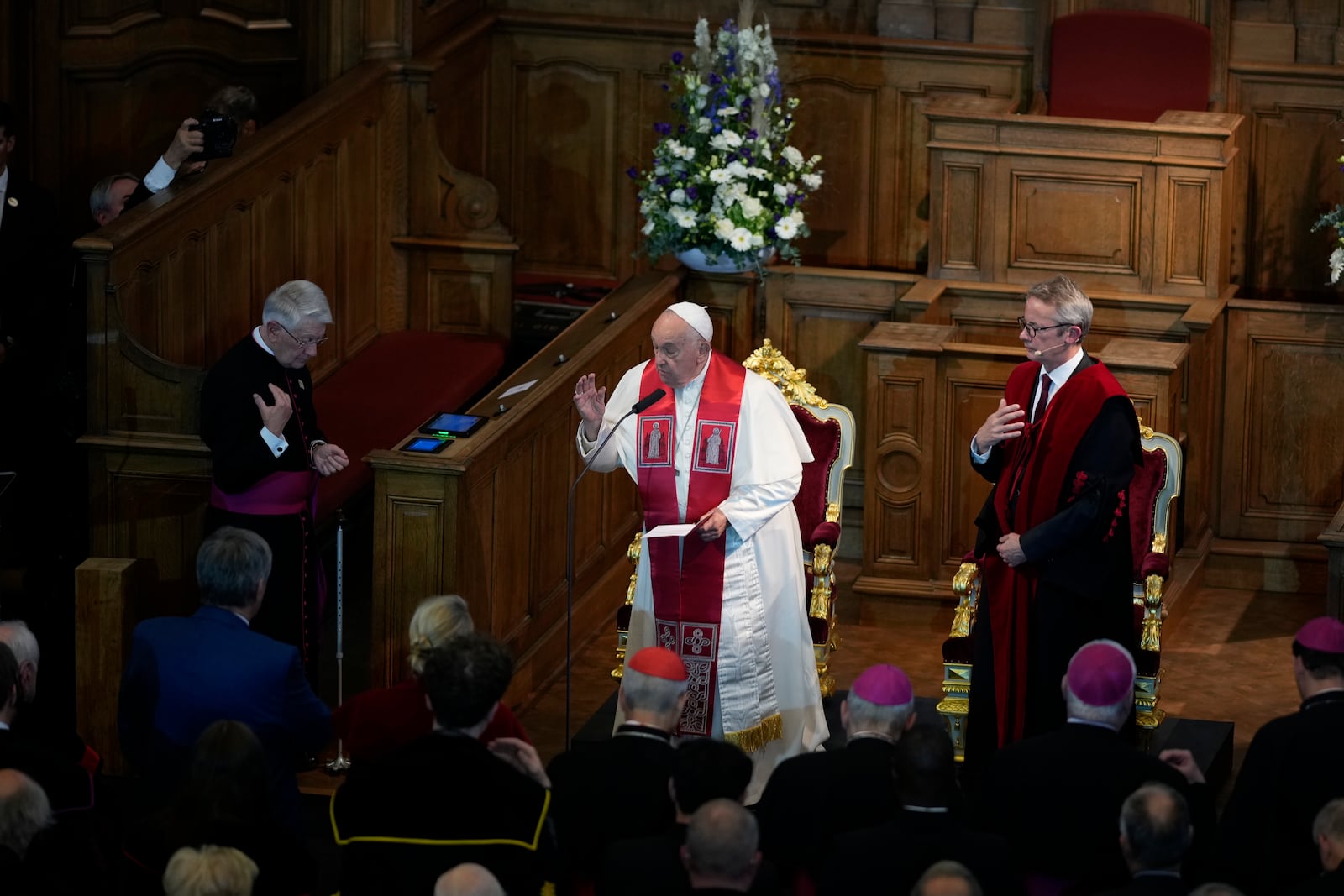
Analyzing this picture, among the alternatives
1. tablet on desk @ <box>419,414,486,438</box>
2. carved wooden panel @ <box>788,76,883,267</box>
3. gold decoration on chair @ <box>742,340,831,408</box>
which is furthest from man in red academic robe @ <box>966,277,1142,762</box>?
carved wooden panel @ <box>788,76,883,267</box>

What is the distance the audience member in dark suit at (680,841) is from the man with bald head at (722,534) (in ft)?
6.79

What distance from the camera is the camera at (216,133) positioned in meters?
8.88

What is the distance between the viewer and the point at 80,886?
5.26 meters

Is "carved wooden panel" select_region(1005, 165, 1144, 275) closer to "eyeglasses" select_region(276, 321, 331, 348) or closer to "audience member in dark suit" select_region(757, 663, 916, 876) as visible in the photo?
"eyeglasses" select_region(276, 321, 331, 348)

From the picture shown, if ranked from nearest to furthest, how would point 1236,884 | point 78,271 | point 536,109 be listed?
point 1236,884, point 78,271, point 536,109

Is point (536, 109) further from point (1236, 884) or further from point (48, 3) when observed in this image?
point (1236, 884)

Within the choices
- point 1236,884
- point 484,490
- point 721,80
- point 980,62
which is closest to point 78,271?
point 484,490

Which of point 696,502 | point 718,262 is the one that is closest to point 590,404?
point 696,502

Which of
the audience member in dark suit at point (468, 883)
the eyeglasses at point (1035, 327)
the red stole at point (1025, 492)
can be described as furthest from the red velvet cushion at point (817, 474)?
the audience member in dark suit at point (468, 883)

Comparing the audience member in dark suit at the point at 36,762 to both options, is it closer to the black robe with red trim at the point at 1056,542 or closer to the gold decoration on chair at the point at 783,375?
the black robe with red trim at the point at 1056,542

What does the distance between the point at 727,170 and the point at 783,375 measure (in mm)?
1652

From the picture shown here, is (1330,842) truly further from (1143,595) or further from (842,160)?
(842,160)

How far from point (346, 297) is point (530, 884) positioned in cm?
509

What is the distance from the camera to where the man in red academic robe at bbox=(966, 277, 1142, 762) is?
276 inches
